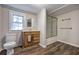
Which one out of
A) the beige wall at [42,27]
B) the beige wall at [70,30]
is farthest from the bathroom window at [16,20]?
the beige wall at [70,30]

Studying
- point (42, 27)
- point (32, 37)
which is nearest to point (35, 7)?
point (42, 27)

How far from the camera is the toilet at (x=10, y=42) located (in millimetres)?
1212

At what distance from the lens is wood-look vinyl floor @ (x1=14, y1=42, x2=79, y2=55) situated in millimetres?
1214

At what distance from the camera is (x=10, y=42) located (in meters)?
1.25

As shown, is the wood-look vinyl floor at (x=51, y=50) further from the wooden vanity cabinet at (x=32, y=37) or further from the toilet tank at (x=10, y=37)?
the toilet tank at (x=10, y=37)

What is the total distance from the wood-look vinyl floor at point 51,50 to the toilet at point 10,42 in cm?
9

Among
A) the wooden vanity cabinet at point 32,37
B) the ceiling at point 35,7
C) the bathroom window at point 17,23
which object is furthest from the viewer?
the wooden vanity cabinet at point 32,37

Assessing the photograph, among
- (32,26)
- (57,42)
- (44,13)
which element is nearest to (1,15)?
(32,26)

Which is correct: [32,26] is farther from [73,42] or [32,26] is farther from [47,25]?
[73,42]

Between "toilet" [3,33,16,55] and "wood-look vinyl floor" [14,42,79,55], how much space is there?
0.09 metres

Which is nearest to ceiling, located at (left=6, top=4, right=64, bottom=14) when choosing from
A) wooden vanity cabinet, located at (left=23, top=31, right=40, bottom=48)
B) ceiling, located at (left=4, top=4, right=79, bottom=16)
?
ceiling, located at (left=4, top=4, right=79, bottom=16)

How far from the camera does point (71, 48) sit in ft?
4.39

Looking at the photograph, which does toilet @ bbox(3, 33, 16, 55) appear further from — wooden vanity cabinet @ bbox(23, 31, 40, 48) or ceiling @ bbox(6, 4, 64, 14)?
ceiling @ bbox(6, 4, 64, 14)

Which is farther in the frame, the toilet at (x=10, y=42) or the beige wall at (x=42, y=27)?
the beige wall at (x=42, y=27)
